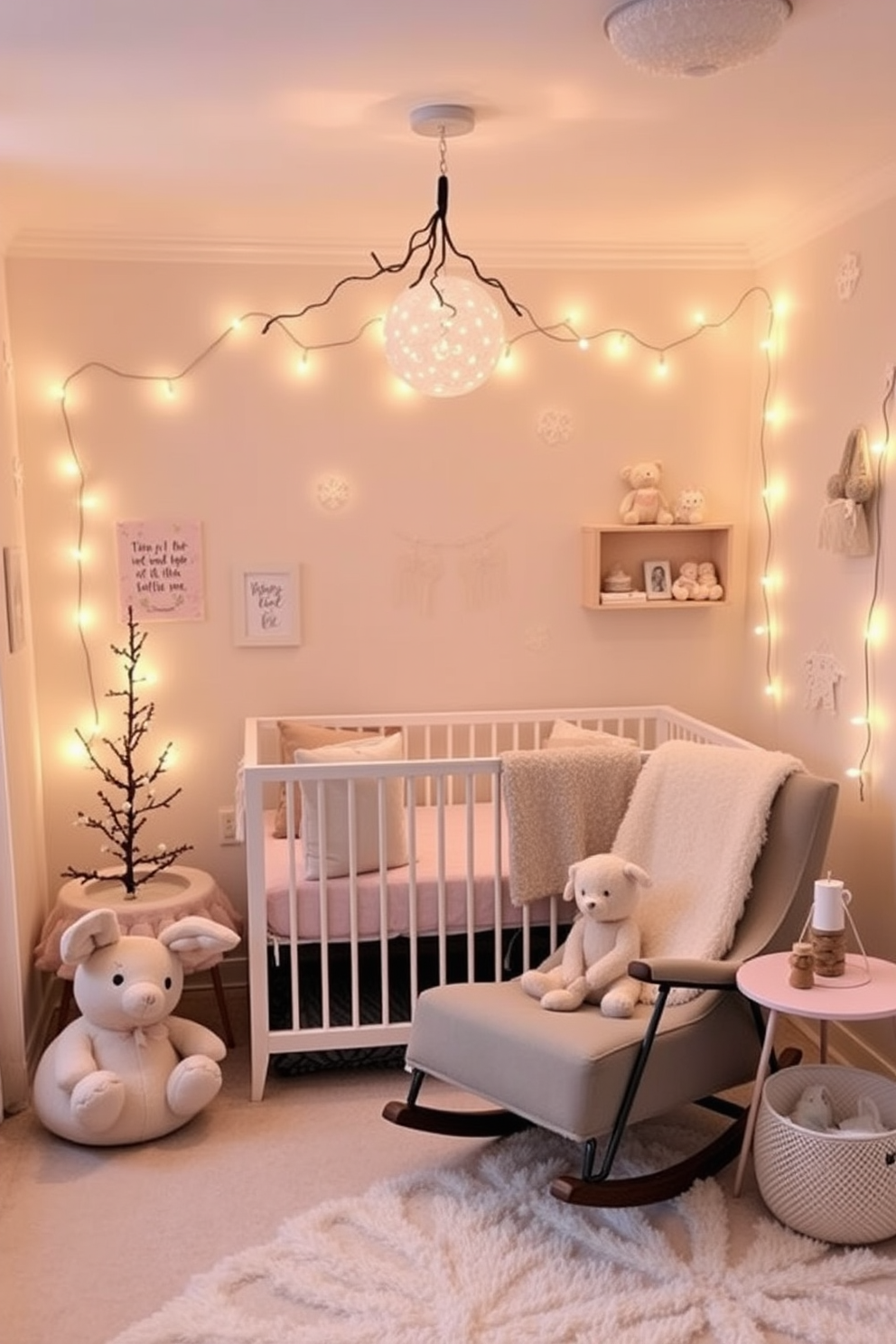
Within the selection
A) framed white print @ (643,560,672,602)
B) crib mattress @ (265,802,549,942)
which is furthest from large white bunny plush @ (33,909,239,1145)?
framed white print @ (643,560,672,602)

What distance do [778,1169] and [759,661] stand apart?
1789 millimetres

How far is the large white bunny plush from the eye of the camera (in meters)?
2.73

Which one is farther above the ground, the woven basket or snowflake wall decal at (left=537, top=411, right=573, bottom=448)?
snowflake wall decal at (left=537, top=411, right=573, bottom=448)

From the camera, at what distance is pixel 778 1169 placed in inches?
94.0

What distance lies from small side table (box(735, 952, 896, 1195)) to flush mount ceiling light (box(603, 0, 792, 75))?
177 cm

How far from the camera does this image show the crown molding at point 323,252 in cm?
348

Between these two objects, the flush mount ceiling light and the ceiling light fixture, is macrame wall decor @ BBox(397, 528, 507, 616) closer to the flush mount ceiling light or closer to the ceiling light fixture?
the ceiling light fixture

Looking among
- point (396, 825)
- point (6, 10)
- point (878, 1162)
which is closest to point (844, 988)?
point (878, 1162)

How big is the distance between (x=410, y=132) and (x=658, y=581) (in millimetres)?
1723

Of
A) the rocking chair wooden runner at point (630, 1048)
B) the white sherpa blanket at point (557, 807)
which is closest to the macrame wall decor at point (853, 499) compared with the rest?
the rocking chair wooden runner at point (630, 1048)

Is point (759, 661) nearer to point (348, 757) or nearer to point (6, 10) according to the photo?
point (348, 757)

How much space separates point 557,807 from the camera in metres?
3.05

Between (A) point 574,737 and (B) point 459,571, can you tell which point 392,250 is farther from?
(A) point 574,737

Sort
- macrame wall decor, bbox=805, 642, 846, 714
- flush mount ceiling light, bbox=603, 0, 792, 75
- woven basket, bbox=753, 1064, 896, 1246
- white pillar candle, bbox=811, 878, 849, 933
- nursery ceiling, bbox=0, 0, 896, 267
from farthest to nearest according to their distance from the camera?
macrame wall decor, bbox=805, 642, 846, 714
white pillar candle, bbox=811, 878, 849, 933
woven basket, bbox=753, 1064, 896, 1246
nursery ceiling, bbox=0, 0, 896, 267
flush mount ceiling light, bbox=603, 0, 792, 75
